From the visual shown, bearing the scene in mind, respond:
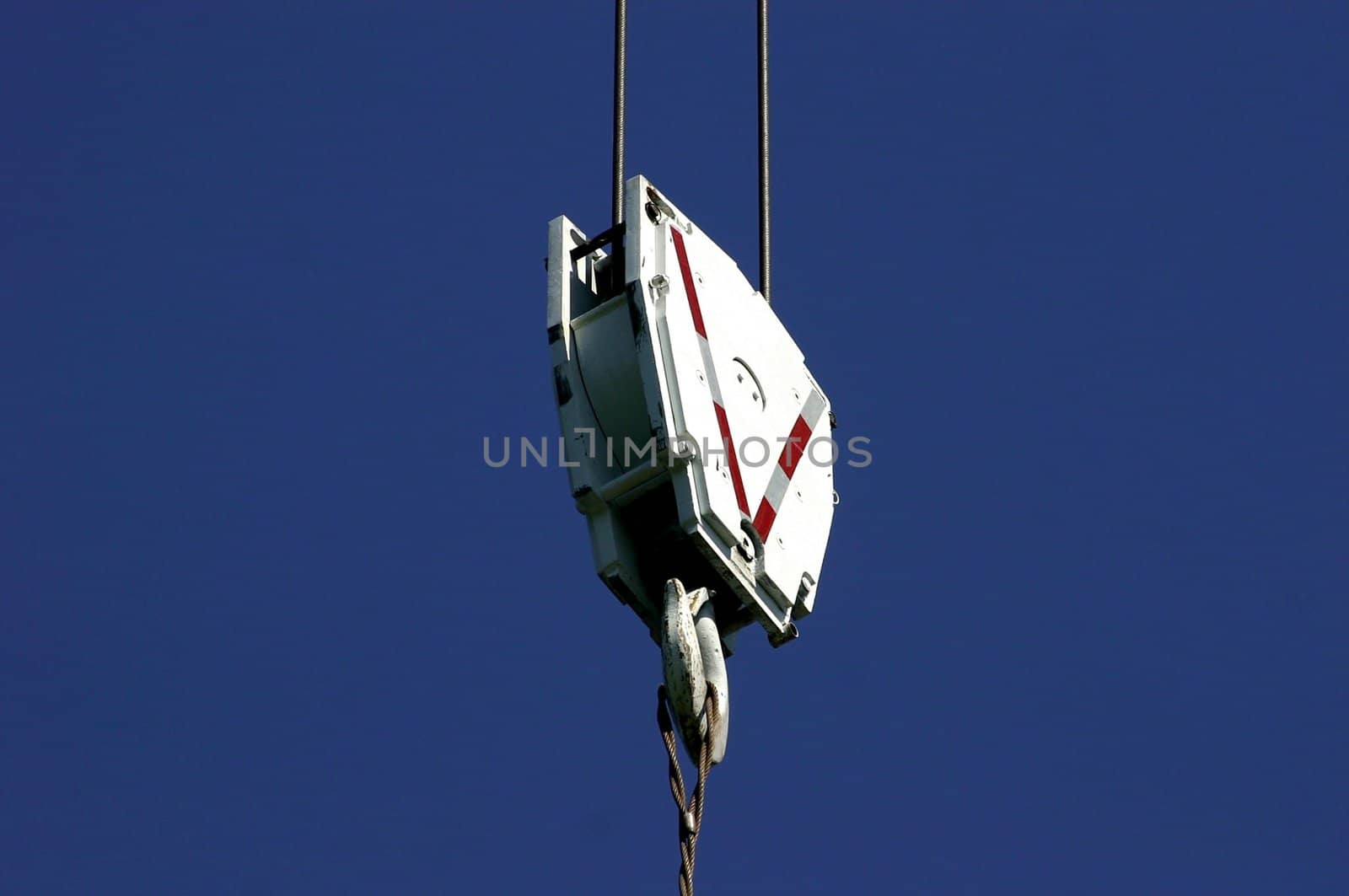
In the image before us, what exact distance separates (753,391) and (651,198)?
88 centimetres

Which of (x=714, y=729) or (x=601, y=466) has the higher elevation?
(x=601, y=466)

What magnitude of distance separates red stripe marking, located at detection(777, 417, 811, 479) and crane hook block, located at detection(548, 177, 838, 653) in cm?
2

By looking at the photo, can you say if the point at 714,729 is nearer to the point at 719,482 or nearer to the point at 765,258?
the point at 719,482

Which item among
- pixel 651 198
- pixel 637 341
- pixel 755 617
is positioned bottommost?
pixel 755 617

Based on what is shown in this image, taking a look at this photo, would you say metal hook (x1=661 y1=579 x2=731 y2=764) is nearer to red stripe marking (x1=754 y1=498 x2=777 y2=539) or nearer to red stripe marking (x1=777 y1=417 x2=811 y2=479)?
red stripe marking (x1=754 y1=498 x2=777 y2=539)

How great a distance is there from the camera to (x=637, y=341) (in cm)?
1074

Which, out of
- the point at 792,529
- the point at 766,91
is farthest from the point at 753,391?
the point at 766,91

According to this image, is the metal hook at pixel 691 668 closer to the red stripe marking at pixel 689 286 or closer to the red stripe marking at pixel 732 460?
the red stripe marking at pixel 732 460

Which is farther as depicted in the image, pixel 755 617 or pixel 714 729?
pixel 755 617

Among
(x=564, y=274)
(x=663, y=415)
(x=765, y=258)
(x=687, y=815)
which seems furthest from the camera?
(x=765, y=258)

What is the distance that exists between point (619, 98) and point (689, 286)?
2.99 ft

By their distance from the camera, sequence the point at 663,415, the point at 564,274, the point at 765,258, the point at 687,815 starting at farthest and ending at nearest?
the point at 765,258 < the point at 564,274 < the point at 663,415 < the point at 687,815

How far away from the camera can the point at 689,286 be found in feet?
Result: 36.7

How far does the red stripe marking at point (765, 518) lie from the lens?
11.0 meters
